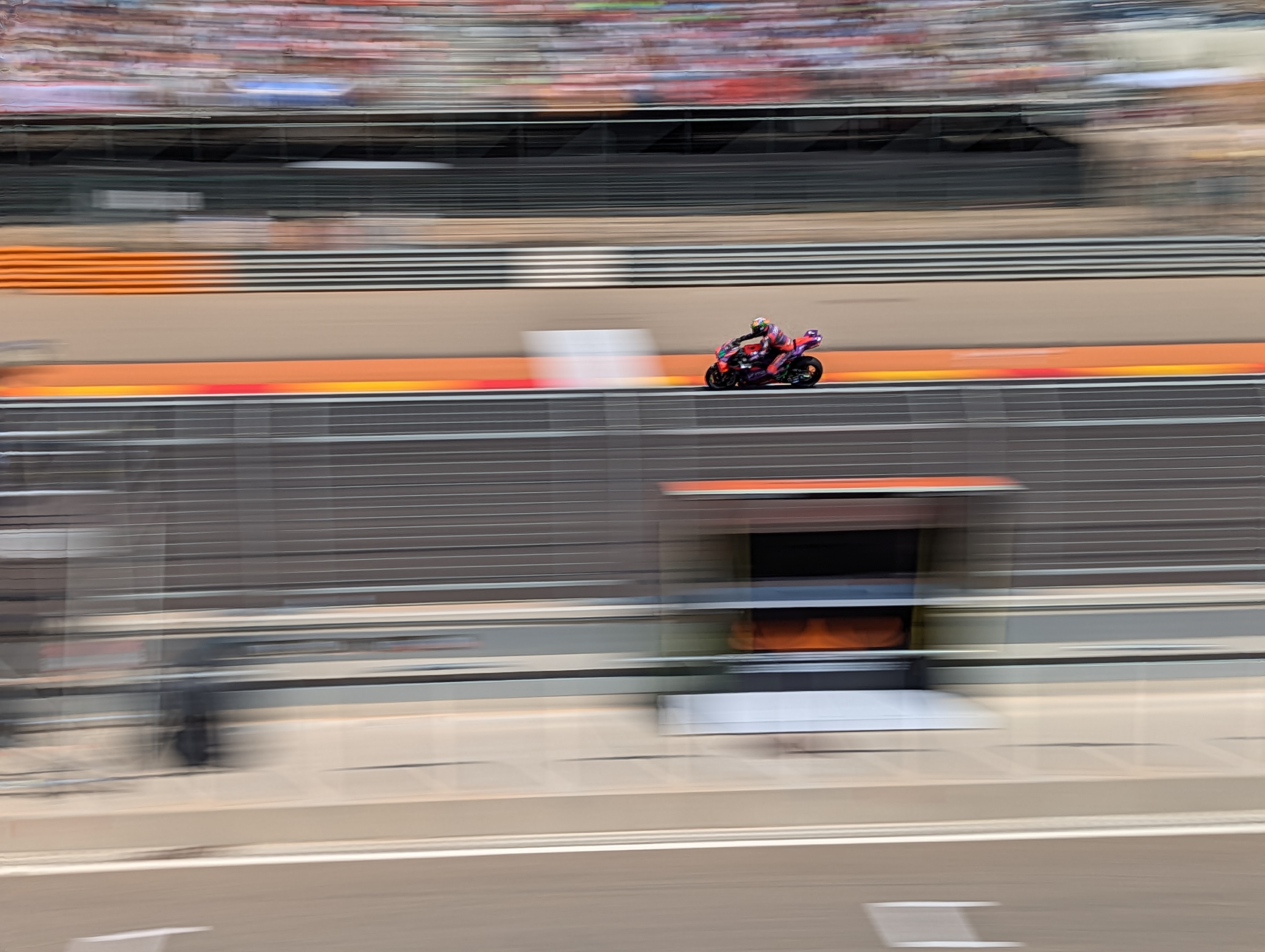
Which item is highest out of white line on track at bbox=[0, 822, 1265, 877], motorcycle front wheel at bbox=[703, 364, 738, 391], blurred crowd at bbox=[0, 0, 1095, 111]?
blurred crowd at bbox=[0, 0, 1095, 111]

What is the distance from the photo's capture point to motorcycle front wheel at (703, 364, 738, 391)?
43.1ft

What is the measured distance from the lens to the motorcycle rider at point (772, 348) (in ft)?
42.9

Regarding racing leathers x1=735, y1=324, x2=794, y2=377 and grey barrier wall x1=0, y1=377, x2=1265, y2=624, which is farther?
racing leathers x1=735, y1=324, x2=794, y2=377

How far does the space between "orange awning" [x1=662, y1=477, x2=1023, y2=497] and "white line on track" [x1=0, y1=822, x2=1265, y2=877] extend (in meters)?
1.87

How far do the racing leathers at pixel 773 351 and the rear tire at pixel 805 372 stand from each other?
0.12 metres

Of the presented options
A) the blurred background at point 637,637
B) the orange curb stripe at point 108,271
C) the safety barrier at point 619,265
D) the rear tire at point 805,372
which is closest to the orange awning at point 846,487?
the blurred background at point 637,637

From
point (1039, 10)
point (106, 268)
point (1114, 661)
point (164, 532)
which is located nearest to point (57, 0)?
point (106, 268)

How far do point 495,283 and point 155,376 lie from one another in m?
4.98

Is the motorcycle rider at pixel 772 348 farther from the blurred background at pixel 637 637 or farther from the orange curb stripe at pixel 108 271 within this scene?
the orange curb stripe at pixel 108 271

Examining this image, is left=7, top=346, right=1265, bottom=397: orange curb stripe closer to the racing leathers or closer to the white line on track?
the racing leathers

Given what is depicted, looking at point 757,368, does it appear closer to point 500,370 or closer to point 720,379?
point 720,379

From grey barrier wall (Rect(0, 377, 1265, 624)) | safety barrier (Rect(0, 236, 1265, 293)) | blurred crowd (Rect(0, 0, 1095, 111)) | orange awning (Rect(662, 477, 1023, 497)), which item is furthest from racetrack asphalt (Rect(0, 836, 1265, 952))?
blurred crowd (Rect(0, 0, 1095, 111))

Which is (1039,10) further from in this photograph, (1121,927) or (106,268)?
(1121,927)

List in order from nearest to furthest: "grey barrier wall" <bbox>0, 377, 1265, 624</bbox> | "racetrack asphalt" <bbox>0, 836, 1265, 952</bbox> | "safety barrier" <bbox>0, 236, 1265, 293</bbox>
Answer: "racetrack asphalt" <bbox>0, 836, 1265, 952</bbox>, "grey barrier wall" <bbox>0, 377, 1265, 624</bbox>, "safety barrier" <bbox>0, 236, 1265, 293</bbox>
